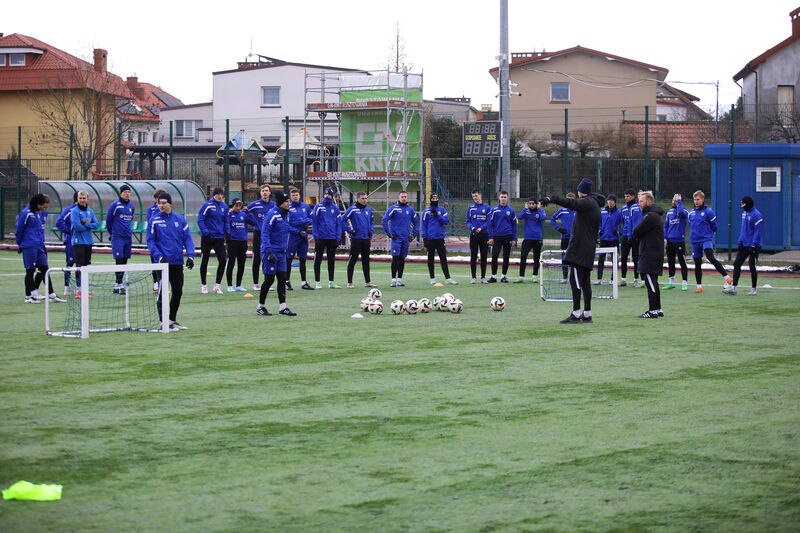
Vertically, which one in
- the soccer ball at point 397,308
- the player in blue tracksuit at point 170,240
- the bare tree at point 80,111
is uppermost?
the bare tree at point 80,111

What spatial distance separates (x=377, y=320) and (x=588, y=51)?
43549mm

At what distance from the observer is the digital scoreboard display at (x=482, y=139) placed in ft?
91.4

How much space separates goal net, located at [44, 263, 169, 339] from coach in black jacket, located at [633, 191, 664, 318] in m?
7.33

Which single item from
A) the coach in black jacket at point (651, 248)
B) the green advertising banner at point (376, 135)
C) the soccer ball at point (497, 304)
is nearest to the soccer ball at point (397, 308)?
the soccer ball at point (497, 304)

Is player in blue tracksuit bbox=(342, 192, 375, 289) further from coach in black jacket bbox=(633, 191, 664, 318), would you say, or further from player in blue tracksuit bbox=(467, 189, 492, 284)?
coach in black jacket bbox=(633, 191, 664, 318)

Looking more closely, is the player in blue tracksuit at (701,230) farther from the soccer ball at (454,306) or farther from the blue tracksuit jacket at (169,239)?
the blue tracksuit jacket at (169,239)

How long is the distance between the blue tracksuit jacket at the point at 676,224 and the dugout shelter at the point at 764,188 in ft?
24.2

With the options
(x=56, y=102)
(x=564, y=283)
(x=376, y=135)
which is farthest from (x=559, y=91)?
(x=564, y=283)

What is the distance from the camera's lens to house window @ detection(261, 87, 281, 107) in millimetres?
58531

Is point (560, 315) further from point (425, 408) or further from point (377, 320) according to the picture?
point (425, 408)

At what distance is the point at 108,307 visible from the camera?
1584 cm

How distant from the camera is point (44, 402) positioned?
7.83 meters

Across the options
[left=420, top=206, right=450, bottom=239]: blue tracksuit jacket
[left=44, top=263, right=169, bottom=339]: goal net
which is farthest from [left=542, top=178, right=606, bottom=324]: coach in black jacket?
[left=420, top=206, right=450, bottom=239]: blue tracksuit jacket

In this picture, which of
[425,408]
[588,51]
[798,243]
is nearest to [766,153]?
[798,243]
